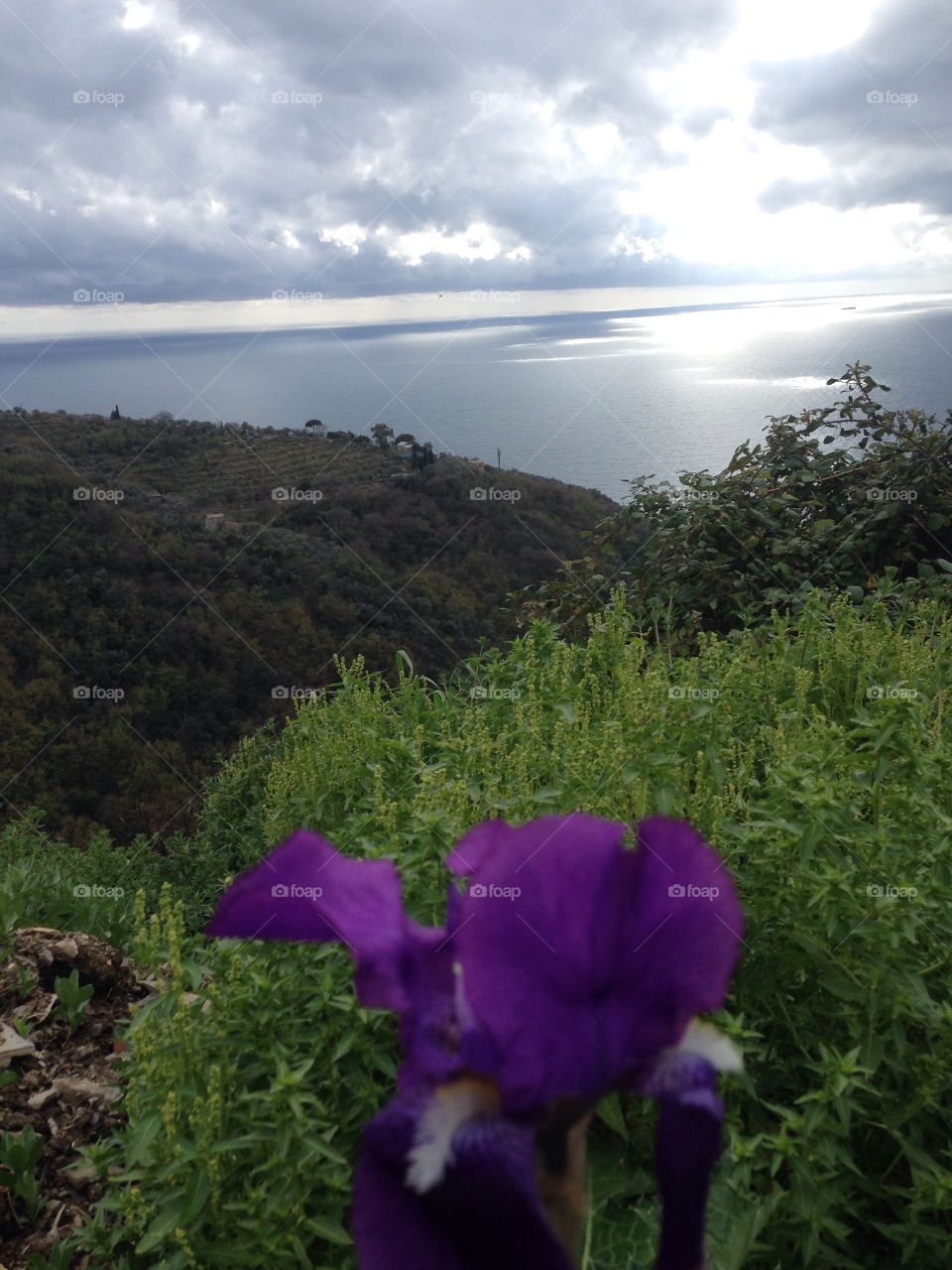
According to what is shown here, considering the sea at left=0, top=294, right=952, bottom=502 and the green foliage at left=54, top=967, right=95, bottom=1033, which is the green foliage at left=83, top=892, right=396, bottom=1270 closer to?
the green foliage at left=54, top=967, right=95, bottom=1033

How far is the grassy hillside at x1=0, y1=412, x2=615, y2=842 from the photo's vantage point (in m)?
5.65

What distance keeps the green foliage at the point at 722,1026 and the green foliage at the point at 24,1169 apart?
0.19 metres

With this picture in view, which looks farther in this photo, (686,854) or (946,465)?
(946,465)

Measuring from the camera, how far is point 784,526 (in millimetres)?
5602

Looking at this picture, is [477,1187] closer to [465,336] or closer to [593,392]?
[593,392]

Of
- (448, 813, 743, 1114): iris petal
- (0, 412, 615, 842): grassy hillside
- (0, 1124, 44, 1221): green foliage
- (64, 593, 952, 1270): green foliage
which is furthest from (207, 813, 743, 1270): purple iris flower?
(0, 412, 615, 842): grassy hillside

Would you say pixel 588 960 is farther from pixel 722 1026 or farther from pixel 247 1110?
pixel 247 1110

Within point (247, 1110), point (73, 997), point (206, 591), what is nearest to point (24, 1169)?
point (73, 997)

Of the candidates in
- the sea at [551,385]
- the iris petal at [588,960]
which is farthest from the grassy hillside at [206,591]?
the iris petal at [588,960]

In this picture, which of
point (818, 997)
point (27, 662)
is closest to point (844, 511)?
point (818, 997)

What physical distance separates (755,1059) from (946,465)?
4.80m

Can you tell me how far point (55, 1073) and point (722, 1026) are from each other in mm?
1623

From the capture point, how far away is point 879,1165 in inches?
66.4

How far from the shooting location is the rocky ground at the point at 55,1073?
1926mm
